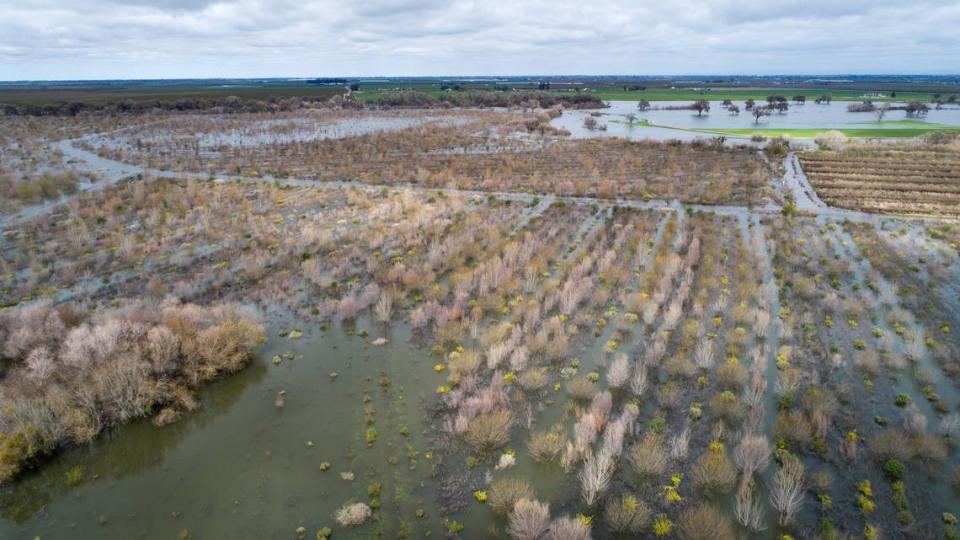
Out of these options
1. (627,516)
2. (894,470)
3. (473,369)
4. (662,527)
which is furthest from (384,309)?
(894,470)

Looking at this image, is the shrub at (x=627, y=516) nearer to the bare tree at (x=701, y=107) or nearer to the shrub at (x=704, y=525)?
the shrub at (x=704, y=525)

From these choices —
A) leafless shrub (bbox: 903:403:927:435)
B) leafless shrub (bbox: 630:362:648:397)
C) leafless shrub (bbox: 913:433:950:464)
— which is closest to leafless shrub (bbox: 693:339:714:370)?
leafless shrub (bbox: 630:362:648:397)

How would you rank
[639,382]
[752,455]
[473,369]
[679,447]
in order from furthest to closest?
[473,369], [639,382], [679,447], [752,455]

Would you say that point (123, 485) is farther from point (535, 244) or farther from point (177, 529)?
point (535, 244)

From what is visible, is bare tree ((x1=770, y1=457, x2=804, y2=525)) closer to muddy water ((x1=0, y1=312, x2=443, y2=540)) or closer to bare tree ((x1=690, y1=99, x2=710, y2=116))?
muddy water ((x1=0, y1=312, x2=443, y2=540))

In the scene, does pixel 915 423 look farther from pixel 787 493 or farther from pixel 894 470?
pixel 787 493

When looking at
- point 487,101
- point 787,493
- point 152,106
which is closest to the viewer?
point 787,493

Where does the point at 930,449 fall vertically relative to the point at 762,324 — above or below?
below
